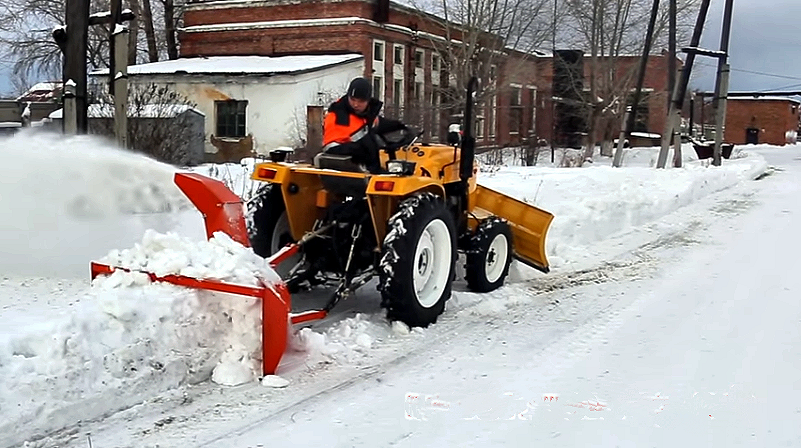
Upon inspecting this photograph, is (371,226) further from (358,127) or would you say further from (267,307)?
(267,307)

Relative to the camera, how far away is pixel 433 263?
20.5 ft

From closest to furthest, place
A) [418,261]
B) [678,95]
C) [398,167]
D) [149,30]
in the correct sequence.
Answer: [398,167]
[418,261]
[678,95]
[149,30]

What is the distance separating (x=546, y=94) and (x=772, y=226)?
30.3 metres

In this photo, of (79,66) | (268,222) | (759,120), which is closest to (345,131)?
(268,222)

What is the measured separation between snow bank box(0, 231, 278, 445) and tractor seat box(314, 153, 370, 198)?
124cm

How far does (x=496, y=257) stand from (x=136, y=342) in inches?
Answer: 144

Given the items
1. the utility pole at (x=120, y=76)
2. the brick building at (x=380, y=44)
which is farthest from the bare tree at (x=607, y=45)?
the utility pole at (x=120, y=76)

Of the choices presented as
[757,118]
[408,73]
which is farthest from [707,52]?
[757,118]

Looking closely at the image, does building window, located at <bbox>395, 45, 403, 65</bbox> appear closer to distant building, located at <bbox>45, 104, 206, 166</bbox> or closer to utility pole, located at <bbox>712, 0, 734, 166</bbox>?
utility pole, located at <bbox>712, 0, 734, 166</bbox>

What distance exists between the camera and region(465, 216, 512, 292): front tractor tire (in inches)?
277

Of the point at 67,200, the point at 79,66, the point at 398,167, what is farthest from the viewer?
the point at 79,66

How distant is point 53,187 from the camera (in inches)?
251

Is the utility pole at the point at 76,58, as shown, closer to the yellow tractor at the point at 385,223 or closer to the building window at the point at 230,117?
the yellow tractor at the point at 385,223

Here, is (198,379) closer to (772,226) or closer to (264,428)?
(264,428)
